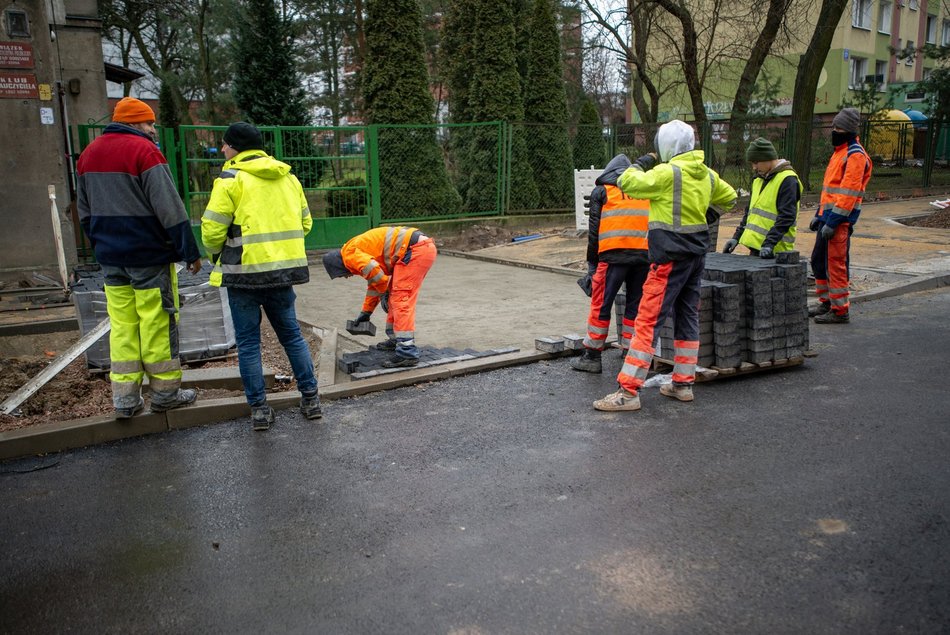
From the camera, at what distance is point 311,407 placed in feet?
17.5

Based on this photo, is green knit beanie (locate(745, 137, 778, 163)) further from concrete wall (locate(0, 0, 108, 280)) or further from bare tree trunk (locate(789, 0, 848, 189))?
bare tree trunk (locate(789, 0, 848, 189))

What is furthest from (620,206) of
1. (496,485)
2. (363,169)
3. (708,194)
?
(363,169)

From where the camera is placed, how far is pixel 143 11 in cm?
2759

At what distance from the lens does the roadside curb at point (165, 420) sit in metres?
4.84

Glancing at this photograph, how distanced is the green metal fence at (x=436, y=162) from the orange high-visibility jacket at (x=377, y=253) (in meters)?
6.85

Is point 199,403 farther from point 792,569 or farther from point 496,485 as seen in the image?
point 792,569

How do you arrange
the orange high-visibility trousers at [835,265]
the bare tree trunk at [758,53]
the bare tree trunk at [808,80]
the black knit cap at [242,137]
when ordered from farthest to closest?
the bare tree trunk at [808,80]
the bare tree trunk at [758,53]
the orange high-visibility trousers at [835,265]
the black knit cap at [242,137]

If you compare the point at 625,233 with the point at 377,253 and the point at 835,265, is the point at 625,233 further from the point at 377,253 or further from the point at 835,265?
the point at 835,265

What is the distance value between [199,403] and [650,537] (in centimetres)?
329

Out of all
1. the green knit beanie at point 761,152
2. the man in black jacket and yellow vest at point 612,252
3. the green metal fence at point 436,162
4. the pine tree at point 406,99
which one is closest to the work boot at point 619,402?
the man in black jacket and yellow vest at point 612,252

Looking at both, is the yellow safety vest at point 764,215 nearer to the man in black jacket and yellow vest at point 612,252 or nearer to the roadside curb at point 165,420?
the man in black jacket and yellow vest at point 612,252

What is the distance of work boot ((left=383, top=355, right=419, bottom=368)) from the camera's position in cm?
631

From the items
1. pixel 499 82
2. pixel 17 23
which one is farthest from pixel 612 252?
pixel 499 82

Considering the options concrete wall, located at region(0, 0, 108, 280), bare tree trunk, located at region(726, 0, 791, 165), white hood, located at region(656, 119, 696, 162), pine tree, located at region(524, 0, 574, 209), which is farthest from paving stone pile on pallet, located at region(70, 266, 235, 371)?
bare tree trunk, located at region(726, 0, 791, 165)
